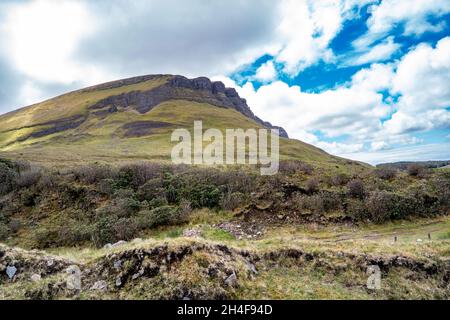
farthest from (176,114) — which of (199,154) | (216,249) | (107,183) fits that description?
(216,249)

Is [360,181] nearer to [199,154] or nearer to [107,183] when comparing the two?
[107,183]

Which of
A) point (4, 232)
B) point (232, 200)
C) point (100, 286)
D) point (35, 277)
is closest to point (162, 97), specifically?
point (232, 200)

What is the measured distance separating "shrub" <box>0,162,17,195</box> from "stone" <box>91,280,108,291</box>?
27.1 meters

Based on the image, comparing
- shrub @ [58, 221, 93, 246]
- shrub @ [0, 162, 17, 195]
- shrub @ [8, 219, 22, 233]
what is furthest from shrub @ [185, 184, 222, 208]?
shrub @ [0, 162, 17, 195]

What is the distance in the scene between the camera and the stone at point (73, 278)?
8.48 meters

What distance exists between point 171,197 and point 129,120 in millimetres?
113359

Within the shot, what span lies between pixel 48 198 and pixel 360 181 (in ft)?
94.0

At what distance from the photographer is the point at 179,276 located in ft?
27.7

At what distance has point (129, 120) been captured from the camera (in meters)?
132

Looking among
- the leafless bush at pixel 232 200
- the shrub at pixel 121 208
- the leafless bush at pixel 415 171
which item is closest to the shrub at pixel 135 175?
the shrub at pixel 121 208

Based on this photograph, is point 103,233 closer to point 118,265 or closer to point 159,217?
point 159,217

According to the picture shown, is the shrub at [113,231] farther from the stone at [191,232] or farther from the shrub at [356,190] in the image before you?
the shrub at [356,190]

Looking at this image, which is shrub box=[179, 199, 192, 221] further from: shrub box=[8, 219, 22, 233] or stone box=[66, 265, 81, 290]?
stone box=[66, 265, 81, 290]

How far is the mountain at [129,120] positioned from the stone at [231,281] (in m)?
65.5
